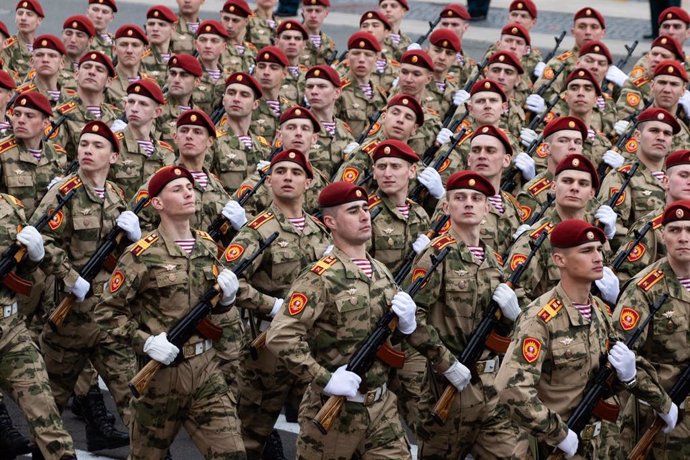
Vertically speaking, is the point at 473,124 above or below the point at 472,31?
above

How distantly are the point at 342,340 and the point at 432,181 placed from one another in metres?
3.77

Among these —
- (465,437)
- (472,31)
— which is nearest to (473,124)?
(465,437)

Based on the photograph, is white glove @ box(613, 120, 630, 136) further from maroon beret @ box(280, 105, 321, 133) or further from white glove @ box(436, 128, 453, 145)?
maroon beret @ box(280, 105, 321, 133)

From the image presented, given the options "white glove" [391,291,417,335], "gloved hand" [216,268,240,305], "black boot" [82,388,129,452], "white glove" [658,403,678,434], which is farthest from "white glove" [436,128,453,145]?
"white glove" [658,403,678,434]

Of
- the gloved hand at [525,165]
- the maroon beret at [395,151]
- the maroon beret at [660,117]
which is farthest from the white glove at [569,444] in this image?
the gloved hand at [525,165]

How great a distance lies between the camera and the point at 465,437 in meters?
10.5

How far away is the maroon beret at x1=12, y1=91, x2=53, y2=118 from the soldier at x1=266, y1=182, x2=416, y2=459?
374 centimetres

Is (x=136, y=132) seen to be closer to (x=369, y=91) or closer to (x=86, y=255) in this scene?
(x=86, y=255)

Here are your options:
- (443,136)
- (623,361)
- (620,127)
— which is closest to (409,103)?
(443,136)

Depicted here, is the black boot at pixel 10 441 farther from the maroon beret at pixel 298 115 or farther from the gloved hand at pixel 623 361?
the gloved hand at pixel 623 361

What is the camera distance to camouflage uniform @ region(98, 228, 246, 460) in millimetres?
10352

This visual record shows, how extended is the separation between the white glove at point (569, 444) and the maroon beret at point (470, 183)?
201 centimetres

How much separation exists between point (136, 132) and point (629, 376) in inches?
220

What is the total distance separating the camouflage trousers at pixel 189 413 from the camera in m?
10.3
